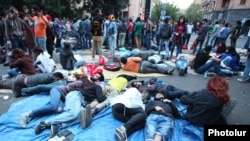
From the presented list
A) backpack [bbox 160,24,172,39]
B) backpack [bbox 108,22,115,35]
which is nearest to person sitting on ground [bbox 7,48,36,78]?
backpack [bbox 108,22,115,35]

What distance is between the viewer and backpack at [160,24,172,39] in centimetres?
925

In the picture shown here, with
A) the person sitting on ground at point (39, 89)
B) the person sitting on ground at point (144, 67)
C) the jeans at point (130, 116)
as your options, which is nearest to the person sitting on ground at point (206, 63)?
the person sitting on ground at point (144, 67)

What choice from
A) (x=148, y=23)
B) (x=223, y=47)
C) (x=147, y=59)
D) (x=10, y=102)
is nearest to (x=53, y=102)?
(x=10, y=102)

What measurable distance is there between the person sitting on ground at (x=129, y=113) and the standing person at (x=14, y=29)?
515 cm

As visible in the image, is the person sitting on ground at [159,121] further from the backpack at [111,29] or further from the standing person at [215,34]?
the standing person at [215,34]

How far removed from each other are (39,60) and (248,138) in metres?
5.74

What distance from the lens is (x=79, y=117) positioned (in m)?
3.89

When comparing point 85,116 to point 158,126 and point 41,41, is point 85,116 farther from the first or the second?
point 41,41

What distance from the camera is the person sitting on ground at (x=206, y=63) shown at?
24.2ft

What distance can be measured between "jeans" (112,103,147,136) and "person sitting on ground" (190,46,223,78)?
14.9 ft

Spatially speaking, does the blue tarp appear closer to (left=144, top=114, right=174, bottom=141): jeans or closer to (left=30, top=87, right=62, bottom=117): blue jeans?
(left=30, top=87, right=62, bottom=117): blue jeans

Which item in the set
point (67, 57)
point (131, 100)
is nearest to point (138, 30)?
point (67, 57)

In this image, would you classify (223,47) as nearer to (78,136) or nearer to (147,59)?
(147,59)

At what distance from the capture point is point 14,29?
7.31 m
